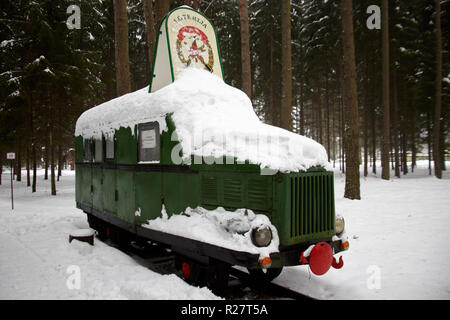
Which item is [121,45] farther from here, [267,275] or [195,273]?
[267,275]

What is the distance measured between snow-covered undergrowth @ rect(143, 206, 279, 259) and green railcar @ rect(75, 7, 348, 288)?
0.05m

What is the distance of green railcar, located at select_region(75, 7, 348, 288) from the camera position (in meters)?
3.80

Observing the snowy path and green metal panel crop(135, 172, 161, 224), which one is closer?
the snowy path

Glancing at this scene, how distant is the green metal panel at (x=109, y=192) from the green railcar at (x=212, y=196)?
66mm

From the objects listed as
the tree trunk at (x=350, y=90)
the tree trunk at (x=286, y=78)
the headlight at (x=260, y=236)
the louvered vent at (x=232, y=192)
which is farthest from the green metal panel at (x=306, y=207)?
the tree trunk at (x=350, y=90)

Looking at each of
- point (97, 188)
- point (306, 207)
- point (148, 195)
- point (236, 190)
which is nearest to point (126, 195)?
point (148, 195)

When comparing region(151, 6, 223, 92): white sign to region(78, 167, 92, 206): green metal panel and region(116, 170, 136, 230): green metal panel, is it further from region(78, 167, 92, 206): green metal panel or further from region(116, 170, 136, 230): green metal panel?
region(78, 167, 92, 206): green metal panel

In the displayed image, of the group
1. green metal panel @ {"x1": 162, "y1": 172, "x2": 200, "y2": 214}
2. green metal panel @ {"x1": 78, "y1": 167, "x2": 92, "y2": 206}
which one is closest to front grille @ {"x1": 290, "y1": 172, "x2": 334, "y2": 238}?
green metal panel @ {"x1": 162, "y1": 172, "x2": 200, "y2": 214}

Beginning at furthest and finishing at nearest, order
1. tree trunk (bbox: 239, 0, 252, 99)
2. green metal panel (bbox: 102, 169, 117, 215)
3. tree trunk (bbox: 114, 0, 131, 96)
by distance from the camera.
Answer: tree trunk (bbox: 239, 0, 252, 99) < tree trunk (bbox: 114, 0, 131, 96) < green metal panel (bbox: 102, 169, 117, 215)

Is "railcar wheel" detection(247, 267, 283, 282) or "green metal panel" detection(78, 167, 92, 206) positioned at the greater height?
"green metal panel" detection(78, 167, 92, 206)

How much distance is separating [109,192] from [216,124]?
11.5ft

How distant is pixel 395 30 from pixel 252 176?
21196 mm

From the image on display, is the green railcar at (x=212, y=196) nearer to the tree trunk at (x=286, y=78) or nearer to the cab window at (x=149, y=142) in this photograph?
the cab window at (x=149, y=142)
